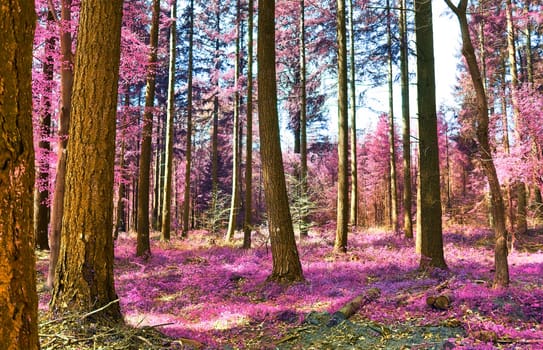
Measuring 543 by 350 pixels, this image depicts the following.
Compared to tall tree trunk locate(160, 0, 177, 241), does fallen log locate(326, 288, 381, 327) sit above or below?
below

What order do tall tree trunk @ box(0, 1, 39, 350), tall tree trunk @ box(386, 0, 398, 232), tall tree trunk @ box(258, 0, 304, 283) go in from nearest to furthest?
tall tree trunk @ box(0, 1, 39, 350), tall tree trunk @ box(258, 0, 304, 283), tall tree trunk @ box(386, 0, 398, 232)

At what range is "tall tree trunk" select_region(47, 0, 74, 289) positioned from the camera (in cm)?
866

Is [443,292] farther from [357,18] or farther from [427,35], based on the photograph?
[357,18]

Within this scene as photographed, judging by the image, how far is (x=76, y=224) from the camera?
512cm

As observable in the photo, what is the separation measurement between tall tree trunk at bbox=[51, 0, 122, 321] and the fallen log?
331 cm

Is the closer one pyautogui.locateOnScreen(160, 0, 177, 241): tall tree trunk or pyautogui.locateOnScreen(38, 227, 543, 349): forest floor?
pyautogui.locateOnScreen(38, 227, 543, 349): forest floor

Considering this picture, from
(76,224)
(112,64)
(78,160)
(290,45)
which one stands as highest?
(290,45)

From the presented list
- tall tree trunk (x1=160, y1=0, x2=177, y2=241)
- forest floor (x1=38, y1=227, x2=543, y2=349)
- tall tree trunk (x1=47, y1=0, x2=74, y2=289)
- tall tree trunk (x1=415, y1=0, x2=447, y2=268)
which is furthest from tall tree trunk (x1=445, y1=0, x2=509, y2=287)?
tall tree trunk (x1=160, y1=0, x2=177, y2=241)

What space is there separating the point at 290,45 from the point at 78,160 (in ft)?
56.1

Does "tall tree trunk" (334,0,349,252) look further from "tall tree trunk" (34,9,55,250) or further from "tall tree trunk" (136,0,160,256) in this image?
"tall tree trunk" (34,9,55,250)

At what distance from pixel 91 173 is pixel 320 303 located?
16.3ft

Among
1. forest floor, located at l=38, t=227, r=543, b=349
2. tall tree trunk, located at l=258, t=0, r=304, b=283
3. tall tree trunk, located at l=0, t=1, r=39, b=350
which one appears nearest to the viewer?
tall tree trunk, located at l=0, t=1, r=39, b=350

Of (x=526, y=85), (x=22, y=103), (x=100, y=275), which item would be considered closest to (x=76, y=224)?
(x=100, y=275)

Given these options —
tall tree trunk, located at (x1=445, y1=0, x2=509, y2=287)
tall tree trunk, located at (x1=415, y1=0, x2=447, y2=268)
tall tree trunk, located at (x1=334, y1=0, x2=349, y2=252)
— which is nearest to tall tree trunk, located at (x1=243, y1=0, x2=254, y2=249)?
tall tree trunk, located at (x1=334, y1=0, x2=349, y2=252)
